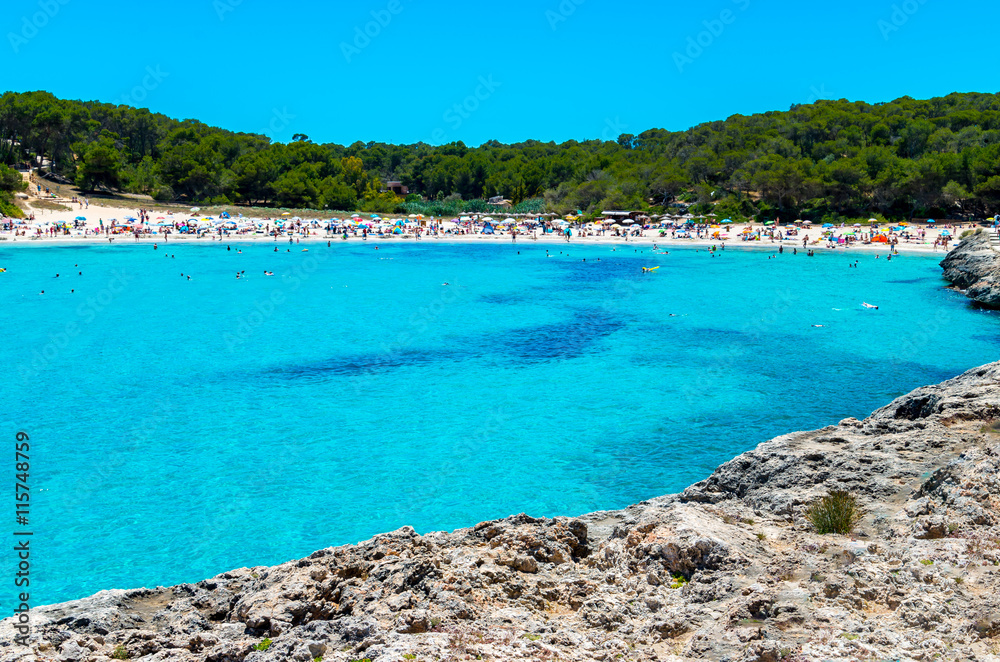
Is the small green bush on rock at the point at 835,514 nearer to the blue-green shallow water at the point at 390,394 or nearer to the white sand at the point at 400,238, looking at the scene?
the blue-green shallow water at the point at 390,394

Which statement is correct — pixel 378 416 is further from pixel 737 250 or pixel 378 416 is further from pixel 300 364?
pixel 737 250

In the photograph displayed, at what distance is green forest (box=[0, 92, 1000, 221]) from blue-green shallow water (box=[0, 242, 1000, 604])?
27.6 metres

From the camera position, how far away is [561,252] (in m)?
59.8

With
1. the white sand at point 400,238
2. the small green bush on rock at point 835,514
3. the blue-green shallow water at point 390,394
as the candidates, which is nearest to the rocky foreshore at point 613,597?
the small green bush on rock at point 835,514

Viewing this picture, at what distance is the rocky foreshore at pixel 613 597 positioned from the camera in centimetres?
532

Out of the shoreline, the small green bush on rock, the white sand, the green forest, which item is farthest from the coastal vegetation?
the small green bush on rock

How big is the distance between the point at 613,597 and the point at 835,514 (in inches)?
119

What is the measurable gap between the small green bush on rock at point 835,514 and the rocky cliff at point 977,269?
2987cm

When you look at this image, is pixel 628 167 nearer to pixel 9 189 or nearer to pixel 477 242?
pixel 477 242

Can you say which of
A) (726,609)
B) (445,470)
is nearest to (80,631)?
(726,609)

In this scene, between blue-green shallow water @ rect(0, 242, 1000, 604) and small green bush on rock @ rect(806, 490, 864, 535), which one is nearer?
small green bush on rock @ rect(806, 490, 864, 535)

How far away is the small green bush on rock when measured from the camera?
7.80 metres

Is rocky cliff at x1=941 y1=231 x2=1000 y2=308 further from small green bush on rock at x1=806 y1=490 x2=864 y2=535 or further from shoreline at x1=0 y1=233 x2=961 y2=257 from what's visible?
small green bush on rock at x1=806 y1=490 x2=864 y2=535

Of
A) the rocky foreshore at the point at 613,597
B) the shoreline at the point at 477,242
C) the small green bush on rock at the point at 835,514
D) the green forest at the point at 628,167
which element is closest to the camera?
the rocky foreshore at the point at 613,597
